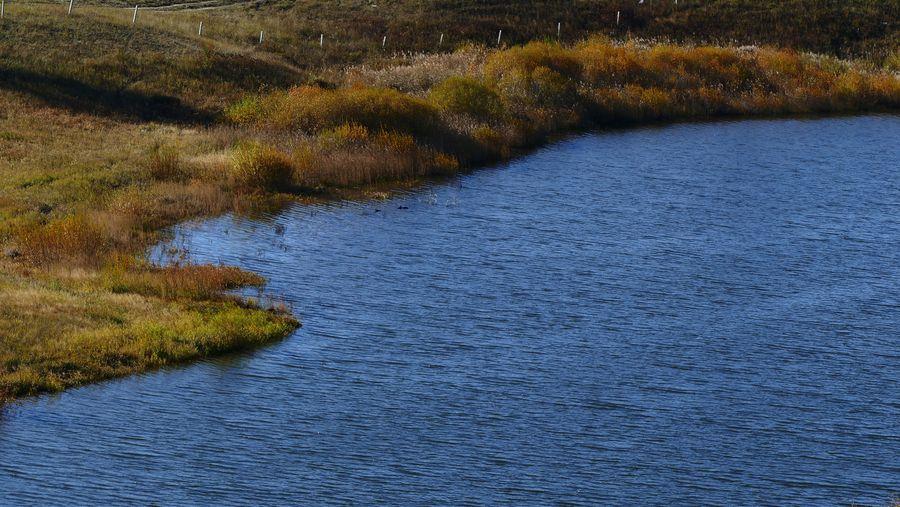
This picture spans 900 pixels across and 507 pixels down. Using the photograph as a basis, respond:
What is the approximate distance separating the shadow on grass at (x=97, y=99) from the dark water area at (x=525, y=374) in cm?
1414

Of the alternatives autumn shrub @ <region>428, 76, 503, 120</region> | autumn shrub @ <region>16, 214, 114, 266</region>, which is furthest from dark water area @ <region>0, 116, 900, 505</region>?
autumn shrub @ <region>428, 76, 503, 120</region>

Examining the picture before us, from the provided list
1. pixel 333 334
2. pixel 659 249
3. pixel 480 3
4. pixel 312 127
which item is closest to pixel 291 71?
pixel 312 127

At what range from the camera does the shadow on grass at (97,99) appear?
46.2m

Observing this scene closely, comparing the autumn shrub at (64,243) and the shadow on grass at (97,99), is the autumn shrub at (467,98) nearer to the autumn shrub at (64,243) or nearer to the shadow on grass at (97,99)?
the shadow on grass at (97,99)

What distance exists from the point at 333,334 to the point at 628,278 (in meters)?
Answer: 8.33

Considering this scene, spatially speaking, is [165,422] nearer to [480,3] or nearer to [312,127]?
[312,127]

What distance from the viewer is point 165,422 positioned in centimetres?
1892

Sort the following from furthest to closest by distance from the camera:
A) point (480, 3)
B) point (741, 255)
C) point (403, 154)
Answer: point (480, 3) < point (403, 154) < point (741, 255)

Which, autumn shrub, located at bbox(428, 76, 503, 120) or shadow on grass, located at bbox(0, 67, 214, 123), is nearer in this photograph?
shadow on grass, located at bbox(0, 67, 214, 123)

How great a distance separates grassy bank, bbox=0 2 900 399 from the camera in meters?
22.6

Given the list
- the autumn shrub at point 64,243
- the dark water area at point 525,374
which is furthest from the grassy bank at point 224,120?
the dark water area at point 525,374

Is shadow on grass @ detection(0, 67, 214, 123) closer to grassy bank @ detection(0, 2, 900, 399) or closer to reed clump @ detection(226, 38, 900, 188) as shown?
grassy bank @ detection(0, 2, 900, 399)

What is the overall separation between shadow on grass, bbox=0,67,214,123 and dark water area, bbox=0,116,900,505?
46.4 feet

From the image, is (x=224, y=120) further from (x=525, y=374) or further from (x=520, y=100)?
Answer: (x=525, y=374)
